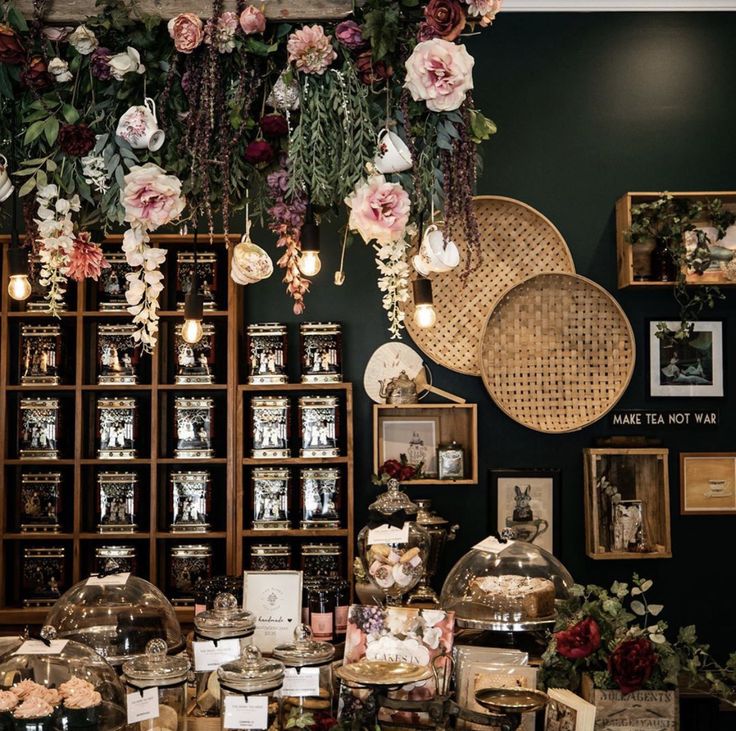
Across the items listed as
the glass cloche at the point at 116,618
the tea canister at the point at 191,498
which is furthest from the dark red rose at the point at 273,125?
the tea canister at the point at 191,498

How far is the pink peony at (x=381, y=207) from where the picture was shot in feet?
6.62

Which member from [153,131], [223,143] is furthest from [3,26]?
[223,143]

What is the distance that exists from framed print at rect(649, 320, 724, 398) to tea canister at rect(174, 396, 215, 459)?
6.97 feet

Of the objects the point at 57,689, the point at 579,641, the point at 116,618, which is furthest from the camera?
the point at 116,618

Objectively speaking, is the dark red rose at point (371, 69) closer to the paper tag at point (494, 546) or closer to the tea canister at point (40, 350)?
the paper tag at point (494, 546)

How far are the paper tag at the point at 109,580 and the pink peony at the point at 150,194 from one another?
3.27 feet

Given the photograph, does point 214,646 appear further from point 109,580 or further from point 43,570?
point 43,570

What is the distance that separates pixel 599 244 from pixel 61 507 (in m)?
2.85

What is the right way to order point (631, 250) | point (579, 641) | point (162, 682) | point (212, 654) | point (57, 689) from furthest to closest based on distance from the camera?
point (631, 250) < point (212, 654) < point (579, 641) < point (162, 682) < point (57, 689)

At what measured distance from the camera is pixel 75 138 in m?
2.01

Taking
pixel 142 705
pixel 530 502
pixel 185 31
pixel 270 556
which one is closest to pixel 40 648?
pixel 142 705

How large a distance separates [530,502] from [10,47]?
331 cm

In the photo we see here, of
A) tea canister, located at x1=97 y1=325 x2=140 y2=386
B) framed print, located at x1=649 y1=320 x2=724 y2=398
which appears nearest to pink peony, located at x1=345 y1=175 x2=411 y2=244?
tea canister, located at x1=97 y1=325 x2=140 y2=386

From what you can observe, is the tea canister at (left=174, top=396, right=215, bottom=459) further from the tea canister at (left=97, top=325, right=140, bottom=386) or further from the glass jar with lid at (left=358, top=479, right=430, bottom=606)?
the glass jar with lid at (left=358, top=479, right=430, bottom=606)
